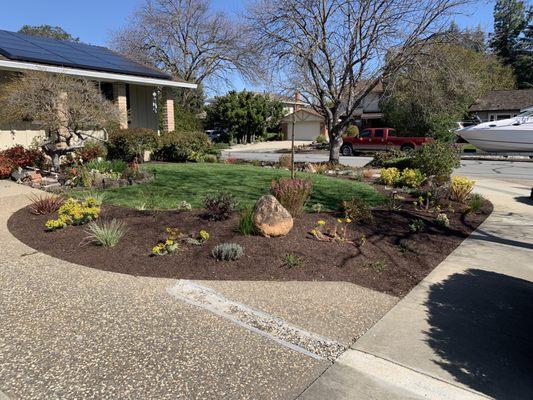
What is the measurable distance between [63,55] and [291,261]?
44.8 ft

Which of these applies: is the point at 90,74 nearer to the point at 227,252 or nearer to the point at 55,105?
the point at 55,105

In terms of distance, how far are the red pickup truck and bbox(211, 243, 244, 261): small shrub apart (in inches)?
859

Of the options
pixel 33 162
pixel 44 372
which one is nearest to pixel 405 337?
pixel 44 372

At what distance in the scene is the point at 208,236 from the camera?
562 cm

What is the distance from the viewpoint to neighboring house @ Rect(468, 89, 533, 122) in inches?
1423

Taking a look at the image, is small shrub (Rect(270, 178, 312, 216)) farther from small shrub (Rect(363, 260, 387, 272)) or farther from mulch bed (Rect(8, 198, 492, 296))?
small shrub (Rect(363, 260, 387, 272))

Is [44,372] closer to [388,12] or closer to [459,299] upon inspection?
[459,299]

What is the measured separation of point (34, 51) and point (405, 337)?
589 inches

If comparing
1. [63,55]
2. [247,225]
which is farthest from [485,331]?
[63,55]

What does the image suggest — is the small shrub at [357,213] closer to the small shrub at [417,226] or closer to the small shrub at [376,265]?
the small shrub at [417,226]

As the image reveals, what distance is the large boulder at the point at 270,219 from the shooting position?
18.5 feet

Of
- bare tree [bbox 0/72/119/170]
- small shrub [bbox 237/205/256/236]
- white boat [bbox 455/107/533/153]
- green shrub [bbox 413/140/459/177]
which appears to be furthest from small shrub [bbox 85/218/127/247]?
green shrub [bbox 413/140/459/177]

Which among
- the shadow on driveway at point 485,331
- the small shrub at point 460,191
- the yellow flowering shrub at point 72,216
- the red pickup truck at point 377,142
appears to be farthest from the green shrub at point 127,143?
the red pickup truck at point 377,142

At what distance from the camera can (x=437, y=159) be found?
10.9m
